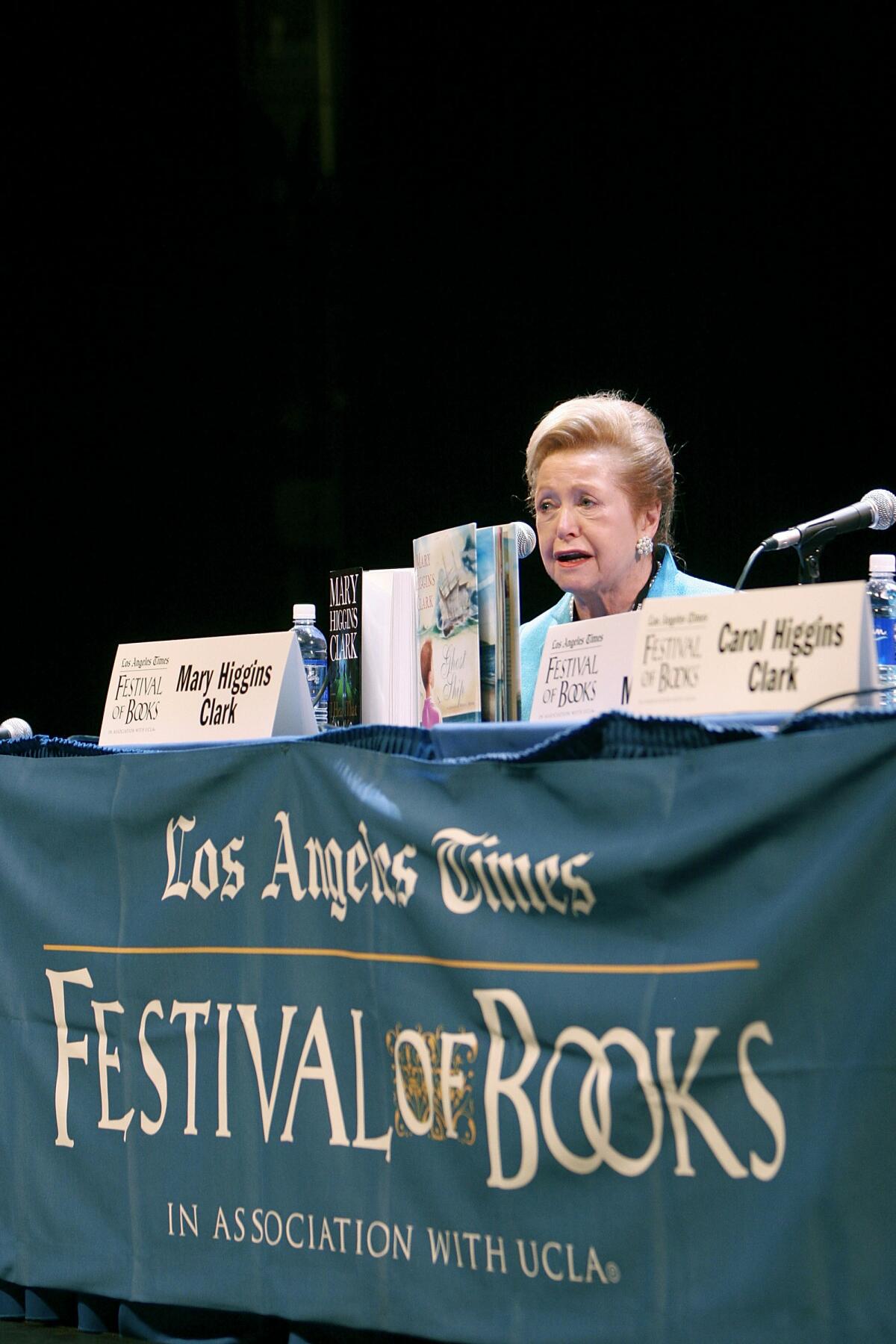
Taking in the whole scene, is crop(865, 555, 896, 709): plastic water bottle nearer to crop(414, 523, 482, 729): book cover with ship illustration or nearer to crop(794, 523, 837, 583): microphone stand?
crop(794, 523, 837, 583): microphone stand

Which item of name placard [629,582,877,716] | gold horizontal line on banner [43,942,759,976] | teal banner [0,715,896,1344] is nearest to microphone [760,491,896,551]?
name placard [629,582,877,716]

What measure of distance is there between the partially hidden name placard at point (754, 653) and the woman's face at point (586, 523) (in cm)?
97

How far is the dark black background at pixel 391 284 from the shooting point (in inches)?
126

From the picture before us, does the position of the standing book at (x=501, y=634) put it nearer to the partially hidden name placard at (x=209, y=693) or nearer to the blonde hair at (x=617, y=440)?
the partially hidden name placard at (x=209, y=693)

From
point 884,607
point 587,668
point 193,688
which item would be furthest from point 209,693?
point 884,607

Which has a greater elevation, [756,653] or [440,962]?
[756,653]

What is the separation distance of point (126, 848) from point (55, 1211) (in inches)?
17.6

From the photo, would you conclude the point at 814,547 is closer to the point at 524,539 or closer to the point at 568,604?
the point at 524,539

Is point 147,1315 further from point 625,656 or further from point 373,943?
point 625,656

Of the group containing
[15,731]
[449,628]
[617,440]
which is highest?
[617,440]

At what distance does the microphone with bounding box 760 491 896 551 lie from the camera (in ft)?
6.08

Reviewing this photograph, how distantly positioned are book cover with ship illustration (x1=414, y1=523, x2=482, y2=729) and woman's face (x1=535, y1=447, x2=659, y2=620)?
639 millimetres

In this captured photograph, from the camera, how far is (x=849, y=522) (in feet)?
6.09

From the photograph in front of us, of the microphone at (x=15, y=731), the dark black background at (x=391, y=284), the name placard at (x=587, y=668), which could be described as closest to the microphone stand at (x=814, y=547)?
the name placard at (x=587, y=668)
